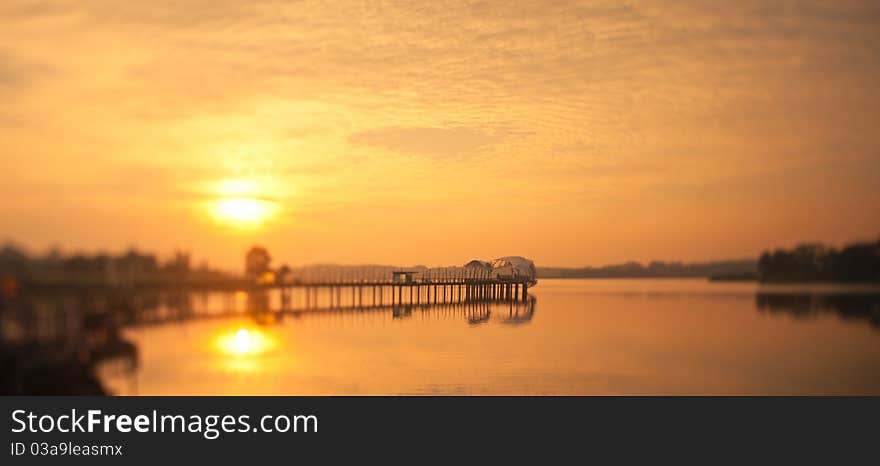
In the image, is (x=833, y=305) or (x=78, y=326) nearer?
(x=78, y=326)

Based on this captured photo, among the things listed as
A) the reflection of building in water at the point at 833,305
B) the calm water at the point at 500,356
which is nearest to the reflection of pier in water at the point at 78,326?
the calm water at the point at 500,356

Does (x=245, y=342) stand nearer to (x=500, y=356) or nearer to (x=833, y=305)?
(x=500, y=356)

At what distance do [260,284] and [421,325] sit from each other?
35.4 ft

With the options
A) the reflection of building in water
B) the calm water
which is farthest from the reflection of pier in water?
the reflection of building in water

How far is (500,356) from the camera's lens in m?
38.0

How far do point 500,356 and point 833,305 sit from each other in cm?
4255

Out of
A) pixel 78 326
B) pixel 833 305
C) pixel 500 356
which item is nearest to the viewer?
pixel 78 326

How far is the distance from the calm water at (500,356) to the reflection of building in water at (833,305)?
40.1 inches

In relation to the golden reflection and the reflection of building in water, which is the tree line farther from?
the golden reflection

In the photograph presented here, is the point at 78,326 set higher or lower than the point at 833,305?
higher

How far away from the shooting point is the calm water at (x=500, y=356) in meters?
30.2

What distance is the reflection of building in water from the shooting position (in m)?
61.2

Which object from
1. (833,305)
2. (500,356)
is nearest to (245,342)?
(500,356)
